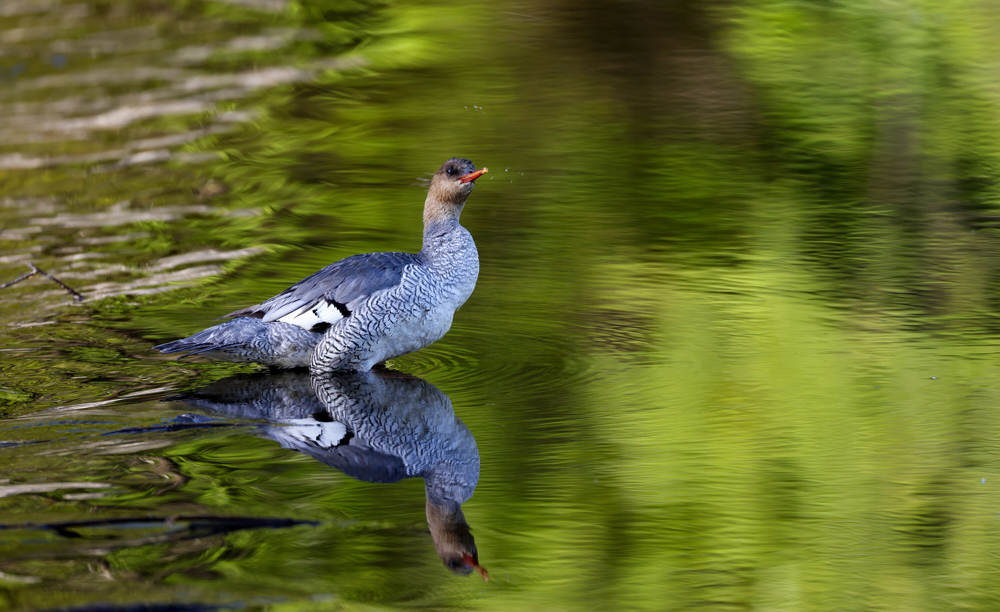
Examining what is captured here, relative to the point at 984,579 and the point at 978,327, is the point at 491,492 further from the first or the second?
the point at 978,327

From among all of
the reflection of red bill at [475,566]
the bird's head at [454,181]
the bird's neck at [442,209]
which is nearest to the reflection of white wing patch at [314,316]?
the bird's neck at [442,209]

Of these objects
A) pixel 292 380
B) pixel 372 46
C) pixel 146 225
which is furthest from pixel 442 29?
pixel 292 380

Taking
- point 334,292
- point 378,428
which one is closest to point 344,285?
point 334,292

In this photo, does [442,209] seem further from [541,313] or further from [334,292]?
[541,313]

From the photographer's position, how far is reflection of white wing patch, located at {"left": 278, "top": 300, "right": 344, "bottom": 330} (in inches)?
239

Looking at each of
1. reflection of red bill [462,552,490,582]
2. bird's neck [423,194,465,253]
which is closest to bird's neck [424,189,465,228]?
bird's neck [423,194,465,253]

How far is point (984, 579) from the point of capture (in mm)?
4109

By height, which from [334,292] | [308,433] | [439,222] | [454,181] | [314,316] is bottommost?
[308,433]

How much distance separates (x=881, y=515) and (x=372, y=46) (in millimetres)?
10146

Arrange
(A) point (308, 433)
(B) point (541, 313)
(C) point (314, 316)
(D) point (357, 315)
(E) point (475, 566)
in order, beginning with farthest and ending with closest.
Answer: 1. (B) point (541, 313)
2. (C) point (314, 316)
3. (D) point (357, 315)
4. (A) point (308, 433)
5. (E) point (475, 566)

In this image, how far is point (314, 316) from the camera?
6078 millimetres

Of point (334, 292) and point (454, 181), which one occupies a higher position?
point (454, 181)

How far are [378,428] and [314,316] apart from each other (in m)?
0.94

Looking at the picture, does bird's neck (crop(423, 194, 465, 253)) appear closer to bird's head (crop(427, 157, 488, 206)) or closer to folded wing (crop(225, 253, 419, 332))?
bird's head (crop(427, 157, 488, 206))
